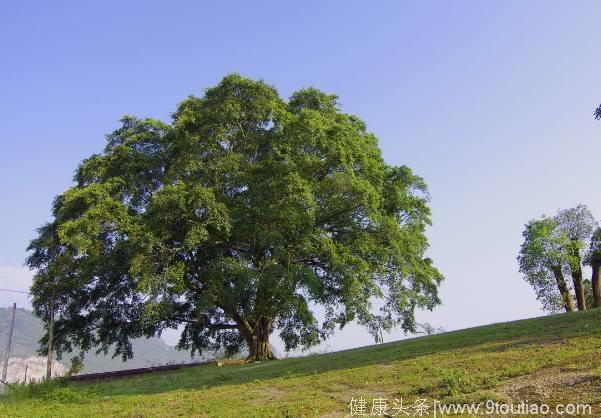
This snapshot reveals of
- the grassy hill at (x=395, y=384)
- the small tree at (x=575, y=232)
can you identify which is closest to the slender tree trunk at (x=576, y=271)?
the small tree at (x=575, y=232)

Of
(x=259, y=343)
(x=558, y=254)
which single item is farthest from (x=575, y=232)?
(x=259, y=343)

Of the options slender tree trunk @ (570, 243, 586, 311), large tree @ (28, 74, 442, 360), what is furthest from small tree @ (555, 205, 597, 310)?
large tree @ (28, 74, 442, 360)

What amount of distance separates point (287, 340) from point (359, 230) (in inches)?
319

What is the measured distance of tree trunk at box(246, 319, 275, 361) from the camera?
29750mm

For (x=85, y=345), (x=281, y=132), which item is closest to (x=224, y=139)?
(x=281, y=132)

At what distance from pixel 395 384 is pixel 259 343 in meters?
19.0

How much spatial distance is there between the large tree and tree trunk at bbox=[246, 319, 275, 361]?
9 centimetres

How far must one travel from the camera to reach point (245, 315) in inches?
1089

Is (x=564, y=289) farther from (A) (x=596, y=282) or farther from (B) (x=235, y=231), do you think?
(B) (x=235, y=231)

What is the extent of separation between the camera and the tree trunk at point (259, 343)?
1171 inches

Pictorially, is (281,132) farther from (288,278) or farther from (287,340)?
(287,340)

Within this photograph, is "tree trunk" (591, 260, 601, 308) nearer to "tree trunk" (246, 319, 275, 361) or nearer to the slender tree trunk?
the slender tree trunk

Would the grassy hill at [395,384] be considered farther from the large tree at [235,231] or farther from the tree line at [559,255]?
the tree line at [559,255]

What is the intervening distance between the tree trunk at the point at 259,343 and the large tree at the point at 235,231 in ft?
0.29
